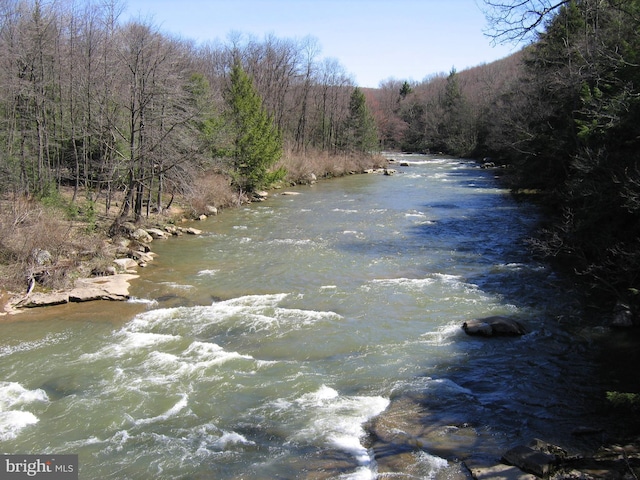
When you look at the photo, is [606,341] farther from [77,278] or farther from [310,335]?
[77,278]

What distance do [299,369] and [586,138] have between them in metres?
12.4

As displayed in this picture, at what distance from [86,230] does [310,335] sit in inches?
475

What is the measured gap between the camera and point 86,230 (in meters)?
20.4

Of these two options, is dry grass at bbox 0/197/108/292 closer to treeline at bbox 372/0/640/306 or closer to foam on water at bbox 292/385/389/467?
foam on water at bbox 292/385/389/467

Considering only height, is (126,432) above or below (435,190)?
below

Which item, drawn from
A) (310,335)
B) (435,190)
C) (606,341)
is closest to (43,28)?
(310,335)

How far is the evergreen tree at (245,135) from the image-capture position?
111 feet

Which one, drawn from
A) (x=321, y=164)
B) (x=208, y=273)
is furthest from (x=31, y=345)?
(x=321, y=164)

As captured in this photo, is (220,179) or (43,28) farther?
→ (220,179)

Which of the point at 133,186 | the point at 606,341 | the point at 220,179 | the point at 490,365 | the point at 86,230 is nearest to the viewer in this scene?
the point at 490,365

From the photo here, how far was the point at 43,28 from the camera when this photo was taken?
21906 millimetres

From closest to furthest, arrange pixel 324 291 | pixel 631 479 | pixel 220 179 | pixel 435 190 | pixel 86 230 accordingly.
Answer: pixel 631 479, pixel 324 291, pixel 86 230, pixel 220 179, pixel 435 190

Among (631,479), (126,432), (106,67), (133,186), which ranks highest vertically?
(106,67)

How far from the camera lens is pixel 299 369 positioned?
36.4 feet
